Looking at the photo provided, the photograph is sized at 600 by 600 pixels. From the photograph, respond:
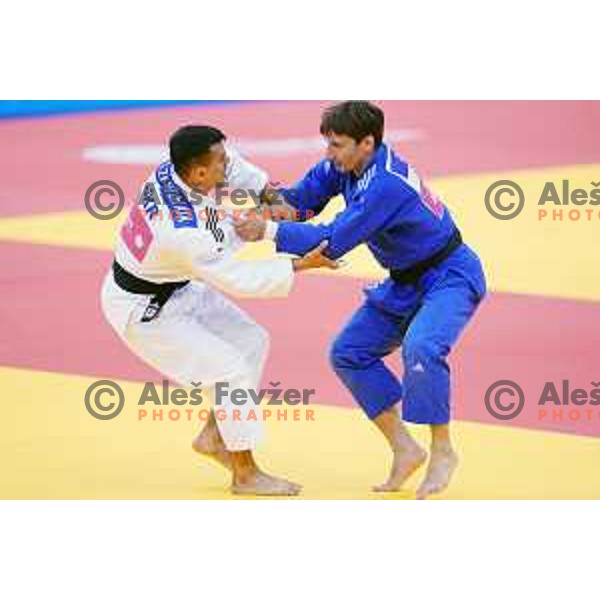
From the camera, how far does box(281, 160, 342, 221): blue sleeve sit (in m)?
4.74

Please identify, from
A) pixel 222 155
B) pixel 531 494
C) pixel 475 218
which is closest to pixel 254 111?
pixel 475 218

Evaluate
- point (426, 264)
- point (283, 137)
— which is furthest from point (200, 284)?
point (283, 137)

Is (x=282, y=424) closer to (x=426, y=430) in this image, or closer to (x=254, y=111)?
(x=426, y=430)

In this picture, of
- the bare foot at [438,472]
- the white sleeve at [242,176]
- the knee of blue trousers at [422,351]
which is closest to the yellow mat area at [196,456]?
the bare foot at [438,472]

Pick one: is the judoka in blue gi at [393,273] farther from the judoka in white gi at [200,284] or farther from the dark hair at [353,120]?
the judoka in white gi at [200,284]

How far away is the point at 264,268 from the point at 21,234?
2.02 metres

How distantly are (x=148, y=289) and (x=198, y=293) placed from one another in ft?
0.64

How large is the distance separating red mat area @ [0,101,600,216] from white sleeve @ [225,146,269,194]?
3.62ft

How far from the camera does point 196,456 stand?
5.23 m

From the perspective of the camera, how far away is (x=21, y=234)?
6059 millimetres

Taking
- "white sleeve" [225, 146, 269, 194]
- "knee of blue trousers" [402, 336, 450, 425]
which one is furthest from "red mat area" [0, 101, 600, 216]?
"knee of blue trousers" [402, 336, 450, 425]

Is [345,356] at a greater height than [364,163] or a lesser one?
lesser

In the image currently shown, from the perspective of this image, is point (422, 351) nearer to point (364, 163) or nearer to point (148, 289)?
point (364, 163)

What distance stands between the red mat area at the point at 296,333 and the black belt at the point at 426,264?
1.13 m
